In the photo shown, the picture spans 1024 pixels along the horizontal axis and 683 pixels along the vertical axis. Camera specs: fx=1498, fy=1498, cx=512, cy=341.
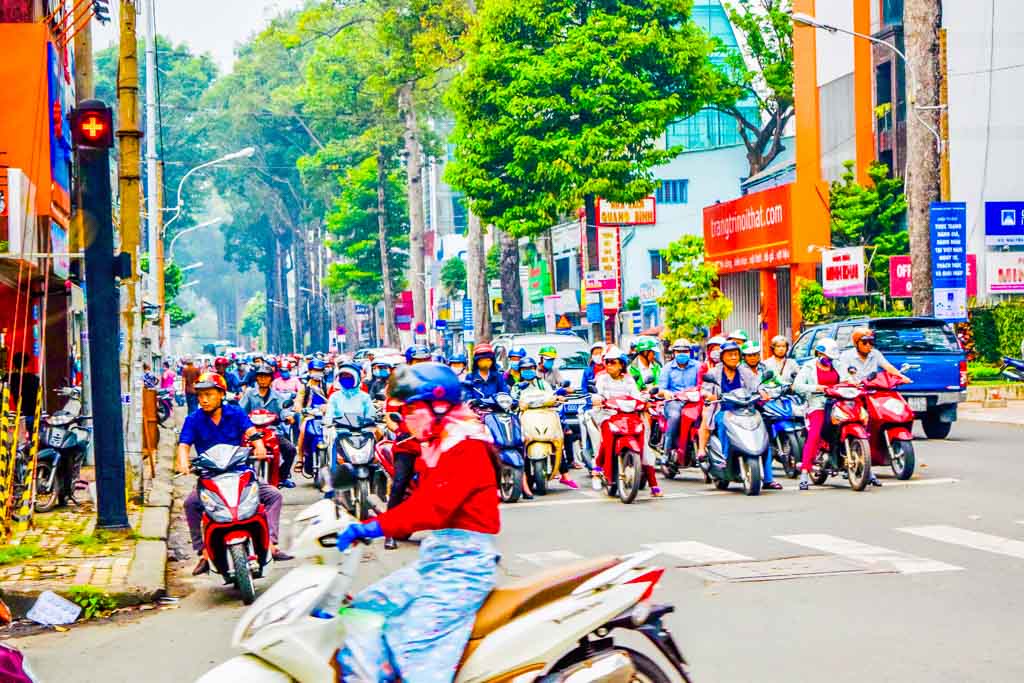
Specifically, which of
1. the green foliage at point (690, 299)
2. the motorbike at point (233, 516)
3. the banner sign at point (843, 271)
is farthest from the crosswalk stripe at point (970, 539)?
the green foliage at point (690, 299)

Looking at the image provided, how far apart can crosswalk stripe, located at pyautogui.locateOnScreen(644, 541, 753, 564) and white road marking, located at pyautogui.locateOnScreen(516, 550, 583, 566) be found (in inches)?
25.8

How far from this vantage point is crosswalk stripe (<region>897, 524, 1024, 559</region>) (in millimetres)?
11109

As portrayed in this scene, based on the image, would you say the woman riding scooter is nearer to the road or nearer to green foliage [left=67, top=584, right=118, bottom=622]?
the road

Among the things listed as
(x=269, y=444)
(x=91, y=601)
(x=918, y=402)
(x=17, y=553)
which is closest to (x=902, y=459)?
(x=918, y=402)

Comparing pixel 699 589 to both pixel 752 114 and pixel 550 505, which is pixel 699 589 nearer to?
pixel 550 505

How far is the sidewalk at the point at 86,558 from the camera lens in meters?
10.4

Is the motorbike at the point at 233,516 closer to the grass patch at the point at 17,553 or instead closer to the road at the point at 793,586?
the road at the point at 793,586

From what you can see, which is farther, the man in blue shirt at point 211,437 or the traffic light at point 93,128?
the traffic light at point 93,128

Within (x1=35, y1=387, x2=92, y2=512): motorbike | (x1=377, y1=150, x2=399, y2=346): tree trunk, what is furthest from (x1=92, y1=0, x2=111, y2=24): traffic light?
(x1=377, y1=150, x2=399, y2=346): tree trunk

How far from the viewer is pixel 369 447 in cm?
1528

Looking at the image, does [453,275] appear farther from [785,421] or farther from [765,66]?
[785,421]

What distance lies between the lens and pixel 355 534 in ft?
17.1

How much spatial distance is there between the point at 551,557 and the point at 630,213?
33293mm

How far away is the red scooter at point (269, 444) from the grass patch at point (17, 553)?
3008 mm
